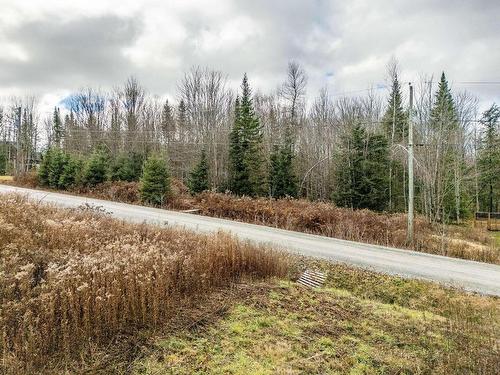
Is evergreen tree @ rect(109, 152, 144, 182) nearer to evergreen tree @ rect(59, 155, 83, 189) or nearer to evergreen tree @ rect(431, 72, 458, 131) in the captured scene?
evergreen tree @ rect(59, 155, 83, 189)

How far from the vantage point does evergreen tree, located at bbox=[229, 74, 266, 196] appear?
81.7 feet

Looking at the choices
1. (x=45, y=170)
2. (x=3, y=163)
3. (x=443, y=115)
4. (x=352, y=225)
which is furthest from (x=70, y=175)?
(x=3, y=163)

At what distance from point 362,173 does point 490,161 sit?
19.9 m

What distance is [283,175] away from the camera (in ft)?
80.7

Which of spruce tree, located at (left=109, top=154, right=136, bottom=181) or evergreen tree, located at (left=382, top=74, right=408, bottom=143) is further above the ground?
evergreen tree, located at (left=382, top=74, right=408, bottom=143)

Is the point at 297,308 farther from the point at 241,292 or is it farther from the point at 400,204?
the point at 400,204

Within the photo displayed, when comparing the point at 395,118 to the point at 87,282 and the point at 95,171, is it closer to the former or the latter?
the point at 95,171

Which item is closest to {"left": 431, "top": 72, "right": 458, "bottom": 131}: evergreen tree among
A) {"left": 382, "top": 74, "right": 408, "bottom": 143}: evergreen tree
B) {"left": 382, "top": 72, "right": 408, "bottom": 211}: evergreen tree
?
{"left": 382, "top": 72, "right": 408, "bottom": 211}: evergreen tree

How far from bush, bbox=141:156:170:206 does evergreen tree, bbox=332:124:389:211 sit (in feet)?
38.3

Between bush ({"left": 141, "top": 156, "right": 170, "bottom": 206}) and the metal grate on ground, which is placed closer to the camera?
the metal grate on ground

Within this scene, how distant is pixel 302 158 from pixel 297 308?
79.7 ft

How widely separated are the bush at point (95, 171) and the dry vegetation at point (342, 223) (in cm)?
324

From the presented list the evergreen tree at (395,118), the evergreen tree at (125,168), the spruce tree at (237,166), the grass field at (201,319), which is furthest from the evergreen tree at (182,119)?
the grass field at (201,319)

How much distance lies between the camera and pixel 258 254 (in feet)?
21.8
